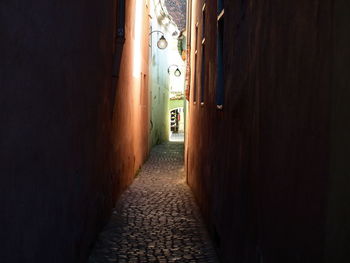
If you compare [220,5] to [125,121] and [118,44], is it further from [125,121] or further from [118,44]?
[125,121]

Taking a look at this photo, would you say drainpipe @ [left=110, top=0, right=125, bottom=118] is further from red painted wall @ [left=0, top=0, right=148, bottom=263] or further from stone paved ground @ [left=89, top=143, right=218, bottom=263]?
stone paved ground @ [left=89, top=143, right=218, bottom=263]

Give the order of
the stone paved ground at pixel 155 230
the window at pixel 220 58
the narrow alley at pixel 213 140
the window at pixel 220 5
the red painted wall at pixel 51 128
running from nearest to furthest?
1. the narrow alley at pixel 213 140
2. the red painted wall at pixel 51 128
3. the stone paved ground at pixel 155 230
4. the window at pixel 220 58
5. the window at pixel 220 5

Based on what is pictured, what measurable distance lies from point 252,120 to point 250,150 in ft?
0.90

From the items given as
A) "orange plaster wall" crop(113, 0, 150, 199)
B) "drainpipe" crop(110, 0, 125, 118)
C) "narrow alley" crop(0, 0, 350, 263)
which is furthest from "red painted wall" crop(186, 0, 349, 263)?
"orange plaster wall" crop(113, 0, 150, 199)

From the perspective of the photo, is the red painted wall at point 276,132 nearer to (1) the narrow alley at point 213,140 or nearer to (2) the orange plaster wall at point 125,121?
(1) the narrow alley at point 213,140

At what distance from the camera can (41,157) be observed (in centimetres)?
378

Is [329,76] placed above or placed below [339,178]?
above

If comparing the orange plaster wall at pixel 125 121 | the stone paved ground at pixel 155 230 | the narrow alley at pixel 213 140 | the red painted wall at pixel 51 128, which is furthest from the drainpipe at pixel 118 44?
the stone paved ground at pixel 155 230

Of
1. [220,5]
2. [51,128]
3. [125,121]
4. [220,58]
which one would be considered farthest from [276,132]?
[125,121]

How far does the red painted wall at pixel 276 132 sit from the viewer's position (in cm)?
246

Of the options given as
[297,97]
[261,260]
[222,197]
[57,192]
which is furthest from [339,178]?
[222,197]

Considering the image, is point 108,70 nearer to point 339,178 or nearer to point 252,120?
point 252,120

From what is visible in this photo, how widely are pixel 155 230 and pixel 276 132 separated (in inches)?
194

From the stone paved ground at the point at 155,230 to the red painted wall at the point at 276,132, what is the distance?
26.2 inches
